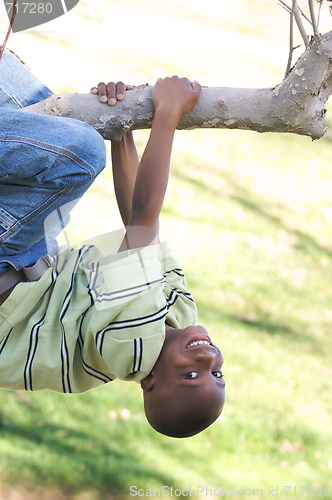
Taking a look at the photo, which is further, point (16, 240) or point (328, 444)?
point (328, 444)

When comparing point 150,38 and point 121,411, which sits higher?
point 150,38

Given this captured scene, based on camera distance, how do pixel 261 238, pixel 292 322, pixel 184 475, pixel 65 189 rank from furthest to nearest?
1. pixel 261 238
2. pixel 292 322
3. pixel 184 475
4. pixel 65 189

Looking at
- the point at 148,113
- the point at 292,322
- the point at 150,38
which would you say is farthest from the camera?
the point at 150,38

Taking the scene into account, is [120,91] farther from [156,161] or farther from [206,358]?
[206,358]

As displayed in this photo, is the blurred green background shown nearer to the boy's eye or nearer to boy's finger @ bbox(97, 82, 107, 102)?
boy's finger @ bbox(97, 82, 107, 102)

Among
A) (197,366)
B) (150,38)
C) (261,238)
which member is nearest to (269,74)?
(150,38)

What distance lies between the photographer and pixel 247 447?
12.5 ft

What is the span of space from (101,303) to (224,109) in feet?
3.03

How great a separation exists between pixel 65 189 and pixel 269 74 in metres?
8.05

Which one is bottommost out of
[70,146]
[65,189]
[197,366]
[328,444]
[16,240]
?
[328,444]

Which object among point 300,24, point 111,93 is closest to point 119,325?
point 111,93

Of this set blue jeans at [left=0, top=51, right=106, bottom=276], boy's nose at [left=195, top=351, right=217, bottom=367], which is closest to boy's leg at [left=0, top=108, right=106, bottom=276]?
blue jeans at [left=0, top=51, right=106, bottom=276]

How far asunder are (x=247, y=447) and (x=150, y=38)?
7.58 metres

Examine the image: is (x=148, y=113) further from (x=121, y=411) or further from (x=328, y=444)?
(x=328, y=444)
